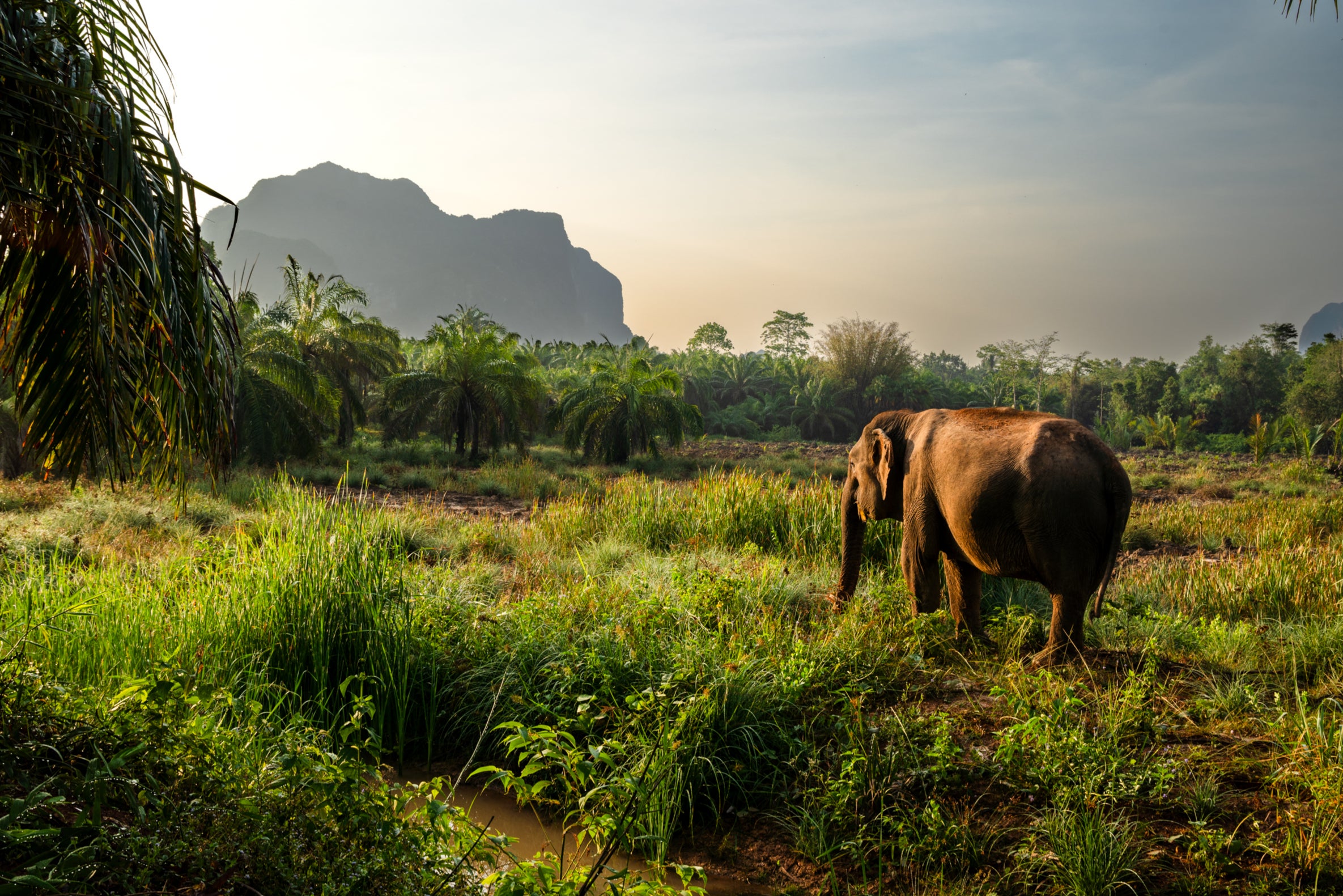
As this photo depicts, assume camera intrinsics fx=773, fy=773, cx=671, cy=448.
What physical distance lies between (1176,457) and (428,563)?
104 feet

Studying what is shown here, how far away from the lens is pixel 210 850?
2385mm

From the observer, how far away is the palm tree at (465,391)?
21.4 meters

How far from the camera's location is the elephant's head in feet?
18.8

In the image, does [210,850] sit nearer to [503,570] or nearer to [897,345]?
[503,570]

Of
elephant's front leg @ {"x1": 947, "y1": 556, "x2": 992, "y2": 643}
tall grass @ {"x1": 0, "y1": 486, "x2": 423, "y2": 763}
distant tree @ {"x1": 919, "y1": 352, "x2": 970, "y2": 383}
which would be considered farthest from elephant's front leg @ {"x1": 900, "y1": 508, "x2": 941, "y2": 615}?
distant tree @ {"x1": 919, "y1": 352, "x2": 970, "y2": 383}

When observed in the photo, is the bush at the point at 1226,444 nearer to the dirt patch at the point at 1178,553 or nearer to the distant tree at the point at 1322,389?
the distant tree at the point at 1322,389

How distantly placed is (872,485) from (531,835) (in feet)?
11.3

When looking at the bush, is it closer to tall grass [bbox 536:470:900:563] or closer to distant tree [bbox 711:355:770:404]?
distant tree [bbox 711:355:770:404]

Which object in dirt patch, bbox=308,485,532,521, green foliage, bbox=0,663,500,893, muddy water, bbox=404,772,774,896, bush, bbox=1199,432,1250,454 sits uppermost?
bush, bbox=1199,432,1250,454

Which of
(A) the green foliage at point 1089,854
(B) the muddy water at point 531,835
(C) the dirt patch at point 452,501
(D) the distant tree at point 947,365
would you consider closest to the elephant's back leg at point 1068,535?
(A) the green foliage at point 1089,854

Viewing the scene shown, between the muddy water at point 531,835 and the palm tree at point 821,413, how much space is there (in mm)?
37406

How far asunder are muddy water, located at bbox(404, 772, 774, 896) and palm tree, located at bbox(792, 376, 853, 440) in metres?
37.4

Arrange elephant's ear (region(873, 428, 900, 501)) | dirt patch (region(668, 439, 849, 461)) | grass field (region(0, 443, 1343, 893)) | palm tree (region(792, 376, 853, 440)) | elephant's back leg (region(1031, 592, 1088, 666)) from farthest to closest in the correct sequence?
1. palm tree (region(792, 376, 853, 440))
2. dirt patch (region(668, 439, 849, 461))
3. elephant's ear (region(873, 428, 900, 501))
4. elephant's back leg (region(1031, 592, 1088, 666))
5. grass field (region(0, 443, 1343, 893))

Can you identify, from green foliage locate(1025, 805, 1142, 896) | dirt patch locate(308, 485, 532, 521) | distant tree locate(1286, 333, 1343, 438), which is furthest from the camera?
distant tree locate(1286, 333, 1343, 438)
